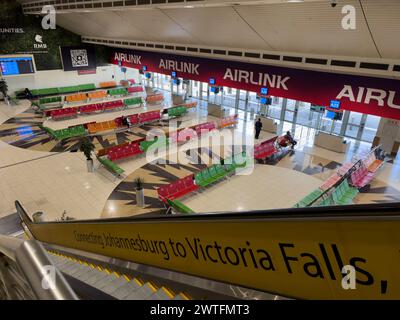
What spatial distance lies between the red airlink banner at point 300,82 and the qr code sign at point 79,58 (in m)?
9.49

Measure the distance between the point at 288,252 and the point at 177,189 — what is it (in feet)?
25.5

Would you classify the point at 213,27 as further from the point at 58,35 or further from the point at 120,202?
the point at 58,35

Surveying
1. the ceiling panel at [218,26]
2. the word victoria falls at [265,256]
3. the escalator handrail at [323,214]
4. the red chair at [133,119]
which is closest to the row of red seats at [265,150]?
the ceiling panel at [218,26]

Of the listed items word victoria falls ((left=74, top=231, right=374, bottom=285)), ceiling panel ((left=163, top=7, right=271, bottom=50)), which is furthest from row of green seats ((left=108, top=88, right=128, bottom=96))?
word victoria falls ((left=74, top=231, right=374, bottom=285))

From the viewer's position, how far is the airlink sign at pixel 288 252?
1.12 m

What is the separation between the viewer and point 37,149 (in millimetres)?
12930

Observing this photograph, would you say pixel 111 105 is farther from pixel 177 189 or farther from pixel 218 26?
pixel 177 189

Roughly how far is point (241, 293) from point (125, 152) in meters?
10.6

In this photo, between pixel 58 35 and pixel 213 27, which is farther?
pixel 58 35

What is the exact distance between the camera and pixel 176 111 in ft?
58.0

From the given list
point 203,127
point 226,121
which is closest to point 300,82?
point 226,121

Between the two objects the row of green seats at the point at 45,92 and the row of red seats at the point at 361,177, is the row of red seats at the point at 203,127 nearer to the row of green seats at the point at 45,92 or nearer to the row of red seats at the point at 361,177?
the row of red seats at the point at 361,177

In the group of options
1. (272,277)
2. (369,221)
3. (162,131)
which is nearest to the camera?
(369,221)
